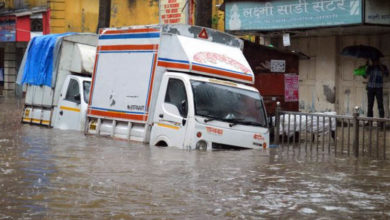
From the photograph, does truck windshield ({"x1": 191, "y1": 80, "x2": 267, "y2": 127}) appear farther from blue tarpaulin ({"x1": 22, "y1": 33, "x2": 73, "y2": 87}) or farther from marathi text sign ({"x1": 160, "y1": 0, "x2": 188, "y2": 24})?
marathi text sign ({"x1": 160, "y1": 0, "x2": 188, "y2": 24})

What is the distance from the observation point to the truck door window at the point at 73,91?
18797mm

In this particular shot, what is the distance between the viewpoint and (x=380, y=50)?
21.5 metres

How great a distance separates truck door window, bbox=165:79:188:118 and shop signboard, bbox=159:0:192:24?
12981 millimetres

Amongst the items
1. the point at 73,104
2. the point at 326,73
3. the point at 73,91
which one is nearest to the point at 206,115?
the point at 73,104

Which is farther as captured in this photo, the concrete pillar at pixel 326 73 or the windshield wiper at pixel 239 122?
the concrete pillar at pixel 326 73

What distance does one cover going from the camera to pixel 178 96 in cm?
1410

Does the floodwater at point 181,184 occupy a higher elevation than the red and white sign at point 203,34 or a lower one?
lower

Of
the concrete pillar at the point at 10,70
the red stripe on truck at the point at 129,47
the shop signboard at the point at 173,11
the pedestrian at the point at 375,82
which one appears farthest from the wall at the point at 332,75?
the concrete pillar at the point at 10,70

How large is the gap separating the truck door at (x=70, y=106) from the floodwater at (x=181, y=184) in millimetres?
3686

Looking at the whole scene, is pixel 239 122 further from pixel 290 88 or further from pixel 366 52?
pixel 366 52

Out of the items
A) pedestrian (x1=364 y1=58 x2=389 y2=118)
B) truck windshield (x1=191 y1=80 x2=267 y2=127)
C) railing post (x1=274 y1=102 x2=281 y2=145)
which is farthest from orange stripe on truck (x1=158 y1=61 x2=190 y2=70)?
pedestrian (x1=364 y1=58 x2=389 y2=118)

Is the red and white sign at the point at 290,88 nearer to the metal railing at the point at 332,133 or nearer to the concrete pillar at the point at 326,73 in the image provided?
the metal railing at the point at 332,133

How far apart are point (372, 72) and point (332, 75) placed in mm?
2435

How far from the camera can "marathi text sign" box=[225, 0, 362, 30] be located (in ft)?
64.1
